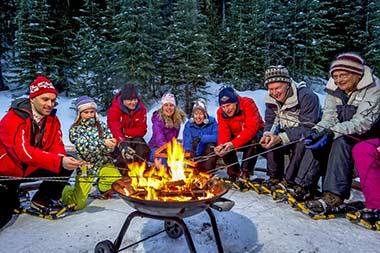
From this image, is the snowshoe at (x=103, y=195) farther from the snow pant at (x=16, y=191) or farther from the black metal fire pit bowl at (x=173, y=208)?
the black metal fire pit bowl at (x=173, y=208)

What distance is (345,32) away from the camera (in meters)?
13.6

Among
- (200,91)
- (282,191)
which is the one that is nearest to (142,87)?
(200,91)

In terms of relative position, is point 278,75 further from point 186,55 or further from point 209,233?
point 186,55

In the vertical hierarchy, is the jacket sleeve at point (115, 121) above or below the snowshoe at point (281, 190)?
above

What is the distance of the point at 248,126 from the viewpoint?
12.8 ft

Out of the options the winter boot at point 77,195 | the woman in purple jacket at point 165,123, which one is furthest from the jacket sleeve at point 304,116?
the winter boot at point 77,195

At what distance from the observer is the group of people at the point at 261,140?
2.92 metres

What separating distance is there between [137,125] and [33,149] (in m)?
1.81

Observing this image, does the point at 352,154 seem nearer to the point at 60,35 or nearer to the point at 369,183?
the point at 369,183

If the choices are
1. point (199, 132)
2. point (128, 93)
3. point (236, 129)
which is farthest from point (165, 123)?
point (236, 129)

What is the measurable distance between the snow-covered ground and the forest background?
7.19 meters

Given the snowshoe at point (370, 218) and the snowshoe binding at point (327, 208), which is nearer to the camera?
the snowshoe at point (370, 218)

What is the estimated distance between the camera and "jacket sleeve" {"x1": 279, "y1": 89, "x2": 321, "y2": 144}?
3479 millimetres

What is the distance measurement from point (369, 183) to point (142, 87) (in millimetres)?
8162
